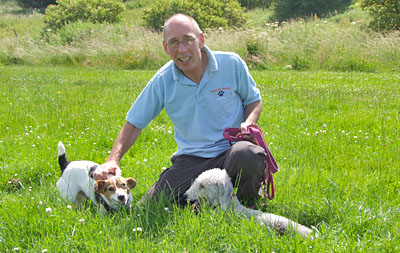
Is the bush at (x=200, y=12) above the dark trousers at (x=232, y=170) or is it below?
below

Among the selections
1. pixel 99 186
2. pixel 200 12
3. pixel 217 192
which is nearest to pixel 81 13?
pixel 200 12

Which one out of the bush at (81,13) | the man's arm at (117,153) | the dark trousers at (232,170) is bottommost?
the bush at (81,13)

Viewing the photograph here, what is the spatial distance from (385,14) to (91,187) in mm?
17517

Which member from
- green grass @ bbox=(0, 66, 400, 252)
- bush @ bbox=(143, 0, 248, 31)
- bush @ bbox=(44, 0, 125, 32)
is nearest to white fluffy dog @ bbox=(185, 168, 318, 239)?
green grass @ bbox=(0, 66, 400, 252)

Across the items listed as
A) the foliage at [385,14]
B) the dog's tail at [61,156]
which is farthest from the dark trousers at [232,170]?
the foliage at [385,14]

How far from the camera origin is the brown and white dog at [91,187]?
2.93m

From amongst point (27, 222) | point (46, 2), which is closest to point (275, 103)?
point (27, 222)

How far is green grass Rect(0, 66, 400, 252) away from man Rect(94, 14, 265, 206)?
1.63ft

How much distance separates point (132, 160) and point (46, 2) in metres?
47.5

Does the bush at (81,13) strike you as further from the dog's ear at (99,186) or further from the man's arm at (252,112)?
the dog's ear at (99,186)

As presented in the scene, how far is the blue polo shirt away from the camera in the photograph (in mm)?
3562

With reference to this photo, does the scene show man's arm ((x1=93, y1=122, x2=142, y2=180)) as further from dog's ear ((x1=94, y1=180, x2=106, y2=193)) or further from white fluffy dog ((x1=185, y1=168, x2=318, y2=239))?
white fluffy dog ((x1=185, y1=168, x2=318, y2=239))

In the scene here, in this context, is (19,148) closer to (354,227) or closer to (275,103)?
(354,227)

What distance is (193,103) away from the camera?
3.59 metres
